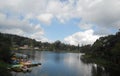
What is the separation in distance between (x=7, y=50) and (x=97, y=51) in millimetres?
67855

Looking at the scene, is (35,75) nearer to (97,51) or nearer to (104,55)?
(104,55)

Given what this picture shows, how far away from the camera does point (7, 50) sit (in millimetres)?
75062

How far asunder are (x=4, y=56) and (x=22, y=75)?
58.3 feet

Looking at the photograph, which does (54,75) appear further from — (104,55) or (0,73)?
(104,55)

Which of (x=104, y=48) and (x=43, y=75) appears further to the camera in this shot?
(x=104, y=48)

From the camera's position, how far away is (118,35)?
346ft

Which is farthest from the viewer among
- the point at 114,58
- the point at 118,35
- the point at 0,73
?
the point at 118,35

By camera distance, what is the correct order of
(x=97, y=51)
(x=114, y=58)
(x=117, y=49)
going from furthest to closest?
(x=97, y=51)
(x=114, y=58)
(x=117, y=49)

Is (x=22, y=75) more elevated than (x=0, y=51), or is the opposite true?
(x=0, y=51)

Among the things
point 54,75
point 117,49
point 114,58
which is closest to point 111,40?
point 114,58

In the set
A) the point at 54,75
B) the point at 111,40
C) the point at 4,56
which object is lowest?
the point at 54,75

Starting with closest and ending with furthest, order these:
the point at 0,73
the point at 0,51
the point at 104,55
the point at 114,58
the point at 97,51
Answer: the point at 0,73
the point at 0,51
the point at 114,58
the point at 104,55
the point at 97,51

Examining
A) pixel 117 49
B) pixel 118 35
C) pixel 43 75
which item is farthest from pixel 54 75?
pixel 118 35

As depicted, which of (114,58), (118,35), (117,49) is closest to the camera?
(117,49)
